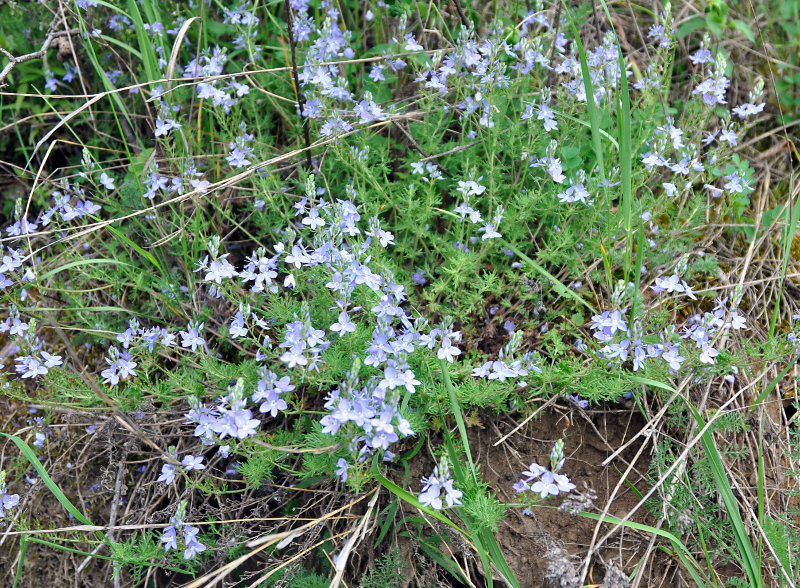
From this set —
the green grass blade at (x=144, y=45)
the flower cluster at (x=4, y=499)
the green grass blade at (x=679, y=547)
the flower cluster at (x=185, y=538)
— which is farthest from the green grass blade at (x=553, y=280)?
the flower cluster at (x=4, y=499)

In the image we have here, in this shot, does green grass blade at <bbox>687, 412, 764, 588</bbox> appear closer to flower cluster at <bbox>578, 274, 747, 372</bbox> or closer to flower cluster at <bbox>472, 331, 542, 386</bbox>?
flower cluster at <bbox>578, 274, 747, 372</bbox>

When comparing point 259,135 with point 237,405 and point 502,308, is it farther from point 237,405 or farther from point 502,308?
point 237,405

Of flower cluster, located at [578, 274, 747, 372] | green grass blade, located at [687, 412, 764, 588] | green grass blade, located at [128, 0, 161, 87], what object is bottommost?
green grass blade, located at [687, 412, 764, 588]

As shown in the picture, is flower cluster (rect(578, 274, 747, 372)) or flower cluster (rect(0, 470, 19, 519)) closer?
flower cluster (rect(578, 274, 747, 372))

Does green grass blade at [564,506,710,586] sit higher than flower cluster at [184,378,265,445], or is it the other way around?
flower cluster at [184,378,265,445]

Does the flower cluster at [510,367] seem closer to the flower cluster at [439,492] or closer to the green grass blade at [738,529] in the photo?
the flower cluster at [439,492]

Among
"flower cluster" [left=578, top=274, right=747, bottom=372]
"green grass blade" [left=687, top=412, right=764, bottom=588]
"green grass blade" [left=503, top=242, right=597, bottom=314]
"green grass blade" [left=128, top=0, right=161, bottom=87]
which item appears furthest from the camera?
"green grass blade" [left=128, top=0, right=161, bottom=87]

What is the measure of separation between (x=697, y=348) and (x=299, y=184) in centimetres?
208

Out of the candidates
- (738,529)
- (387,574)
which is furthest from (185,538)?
(738,529)

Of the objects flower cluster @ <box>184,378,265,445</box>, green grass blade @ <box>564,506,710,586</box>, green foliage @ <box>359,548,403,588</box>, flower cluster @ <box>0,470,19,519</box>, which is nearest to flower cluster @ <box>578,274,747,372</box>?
green grass blade @ <box>564,506,710,586</box>

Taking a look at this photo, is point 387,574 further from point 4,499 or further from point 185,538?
point 4,499

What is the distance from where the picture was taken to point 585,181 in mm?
3395

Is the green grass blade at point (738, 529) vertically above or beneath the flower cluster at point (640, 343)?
beneath

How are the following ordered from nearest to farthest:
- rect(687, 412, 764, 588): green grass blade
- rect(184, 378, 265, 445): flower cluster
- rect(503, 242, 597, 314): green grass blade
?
rect(184, 378, 265, 445): flower cluster → rect(687, 412, 764, 588): green grass blade → rect(503, 242, 597, 314): green grass blade
